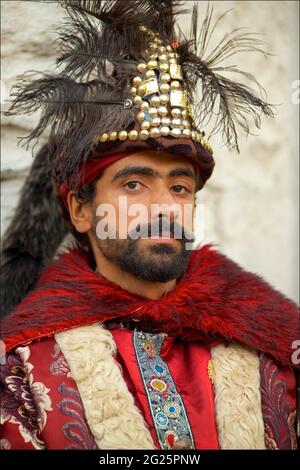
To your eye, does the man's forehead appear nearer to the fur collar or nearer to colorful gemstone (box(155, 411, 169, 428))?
the fur collar

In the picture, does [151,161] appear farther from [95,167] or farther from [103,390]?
[103,390]

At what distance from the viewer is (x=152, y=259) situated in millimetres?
1760

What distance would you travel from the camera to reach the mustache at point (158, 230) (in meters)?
1.74

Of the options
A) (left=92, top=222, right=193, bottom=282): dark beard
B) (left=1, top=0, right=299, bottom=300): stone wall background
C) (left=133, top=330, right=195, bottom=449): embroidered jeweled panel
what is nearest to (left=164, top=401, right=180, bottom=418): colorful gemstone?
(left=133, top=330, right=195, bottom=449): embroidered jeweled panel

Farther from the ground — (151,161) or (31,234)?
(151,161)

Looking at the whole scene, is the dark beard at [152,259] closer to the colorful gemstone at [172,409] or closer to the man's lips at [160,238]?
the man's lips at [160,238]

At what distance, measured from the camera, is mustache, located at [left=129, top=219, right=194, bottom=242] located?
5.72 feet

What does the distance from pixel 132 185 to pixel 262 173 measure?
39.9 inches

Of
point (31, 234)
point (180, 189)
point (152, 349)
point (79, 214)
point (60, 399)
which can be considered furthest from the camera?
point (31, 234)

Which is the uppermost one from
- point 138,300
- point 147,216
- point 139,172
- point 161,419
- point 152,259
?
point 139,172

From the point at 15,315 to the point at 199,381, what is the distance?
502mm

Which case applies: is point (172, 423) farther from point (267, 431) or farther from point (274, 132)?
point (274, 132)

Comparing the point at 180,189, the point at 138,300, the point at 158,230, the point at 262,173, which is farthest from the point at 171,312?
the point at 262,173

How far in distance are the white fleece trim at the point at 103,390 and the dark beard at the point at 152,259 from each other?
7.1 inches
